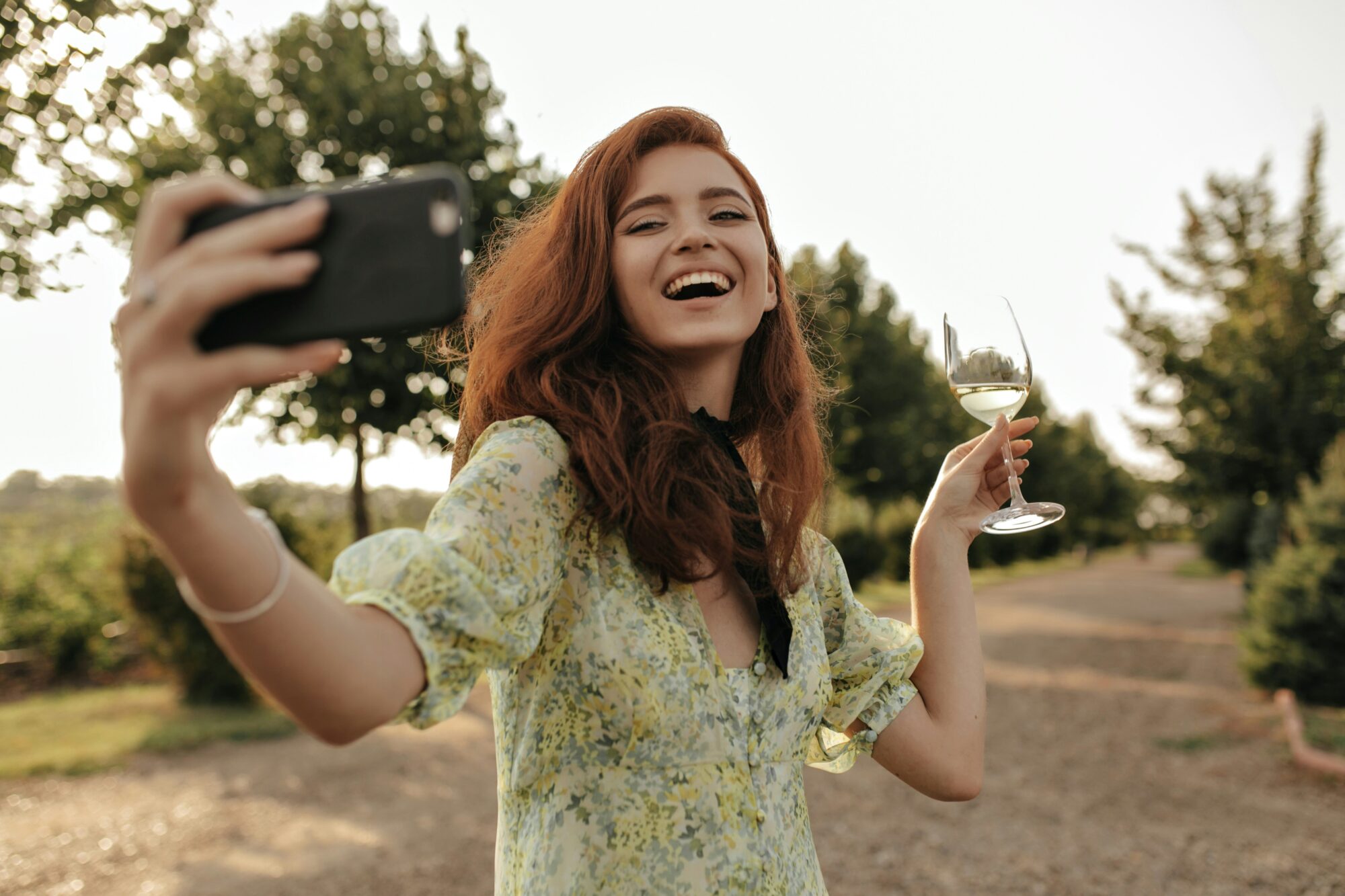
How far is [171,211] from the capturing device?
83 centimetres

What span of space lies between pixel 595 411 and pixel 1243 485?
657 inches

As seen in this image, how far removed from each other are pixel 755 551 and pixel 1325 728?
10.5 metres

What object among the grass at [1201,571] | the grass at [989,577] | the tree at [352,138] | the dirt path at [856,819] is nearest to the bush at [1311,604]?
the dirt path at [856,819]

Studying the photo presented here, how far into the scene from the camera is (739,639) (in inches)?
67.6

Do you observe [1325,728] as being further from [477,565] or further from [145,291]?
[145,291]

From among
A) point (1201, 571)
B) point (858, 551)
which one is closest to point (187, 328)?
point (858, 551)

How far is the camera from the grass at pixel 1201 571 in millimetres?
39594

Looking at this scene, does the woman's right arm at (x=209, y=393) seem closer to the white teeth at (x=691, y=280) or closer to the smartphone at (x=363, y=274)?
the smartphone at (x=363, y=274)

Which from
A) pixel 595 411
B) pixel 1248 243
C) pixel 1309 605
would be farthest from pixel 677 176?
pixel 1248 243

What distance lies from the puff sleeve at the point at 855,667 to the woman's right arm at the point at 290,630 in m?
1.07

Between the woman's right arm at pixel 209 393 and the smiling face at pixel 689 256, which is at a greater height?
the smiling face at pixel 689 256

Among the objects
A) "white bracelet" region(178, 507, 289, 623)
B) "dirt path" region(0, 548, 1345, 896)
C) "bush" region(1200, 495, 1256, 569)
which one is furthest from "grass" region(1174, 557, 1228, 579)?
"white bracelet" region(178, 507, 289, 623)

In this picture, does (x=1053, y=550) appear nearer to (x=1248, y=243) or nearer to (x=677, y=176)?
(x=1248, y=243)

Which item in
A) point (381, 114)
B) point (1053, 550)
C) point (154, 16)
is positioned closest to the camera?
point (154, 16)
